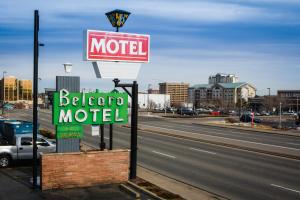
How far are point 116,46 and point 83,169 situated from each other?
5.53m

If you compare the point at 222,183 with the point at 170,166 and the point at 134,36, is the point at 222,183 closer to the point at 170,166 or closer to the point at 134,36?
the point at 170,166

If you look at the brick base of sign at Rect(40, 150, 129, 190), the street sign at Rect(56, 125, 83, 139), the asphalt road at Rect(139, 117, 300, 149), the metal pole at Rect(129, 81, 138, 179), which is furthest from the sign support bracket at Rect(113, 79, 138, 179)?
the asphalt road at Rect(139, 117, 300, 149)

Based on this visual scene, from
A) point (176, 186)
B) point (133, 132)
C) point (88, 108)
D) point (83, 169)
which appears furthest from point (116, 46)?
point (176, 186)

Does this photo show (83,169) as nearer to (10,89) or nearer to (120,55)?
(120,55)

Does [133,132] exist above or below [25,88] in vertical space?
below

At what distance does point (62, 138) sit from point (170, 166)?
7.34 m

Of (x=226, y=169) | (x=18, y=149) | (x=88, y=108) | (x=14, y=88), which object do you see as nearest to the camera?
(x=88, y=108)

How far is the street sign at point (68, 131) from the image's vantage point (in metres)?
16.8

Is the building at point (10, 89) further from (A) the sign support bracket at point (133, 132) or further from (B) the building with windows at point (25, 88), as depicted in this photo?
(A) the sign support bracket at point (133, 132)

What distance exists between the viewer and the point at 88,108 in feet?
56.0

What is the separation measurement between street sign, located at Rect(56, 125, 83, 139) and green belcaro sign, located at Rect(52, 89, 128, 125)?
25 centimetres

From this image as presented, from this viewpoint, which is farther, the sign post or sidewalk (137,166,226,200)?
the sign post

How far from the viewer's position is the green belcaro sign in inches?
651

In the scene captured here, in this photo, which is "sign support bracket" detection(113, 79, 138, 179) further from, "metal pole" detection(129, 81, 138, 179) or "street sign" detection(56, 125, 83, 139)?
"street sign" detection(56, 125, 83, 139)
